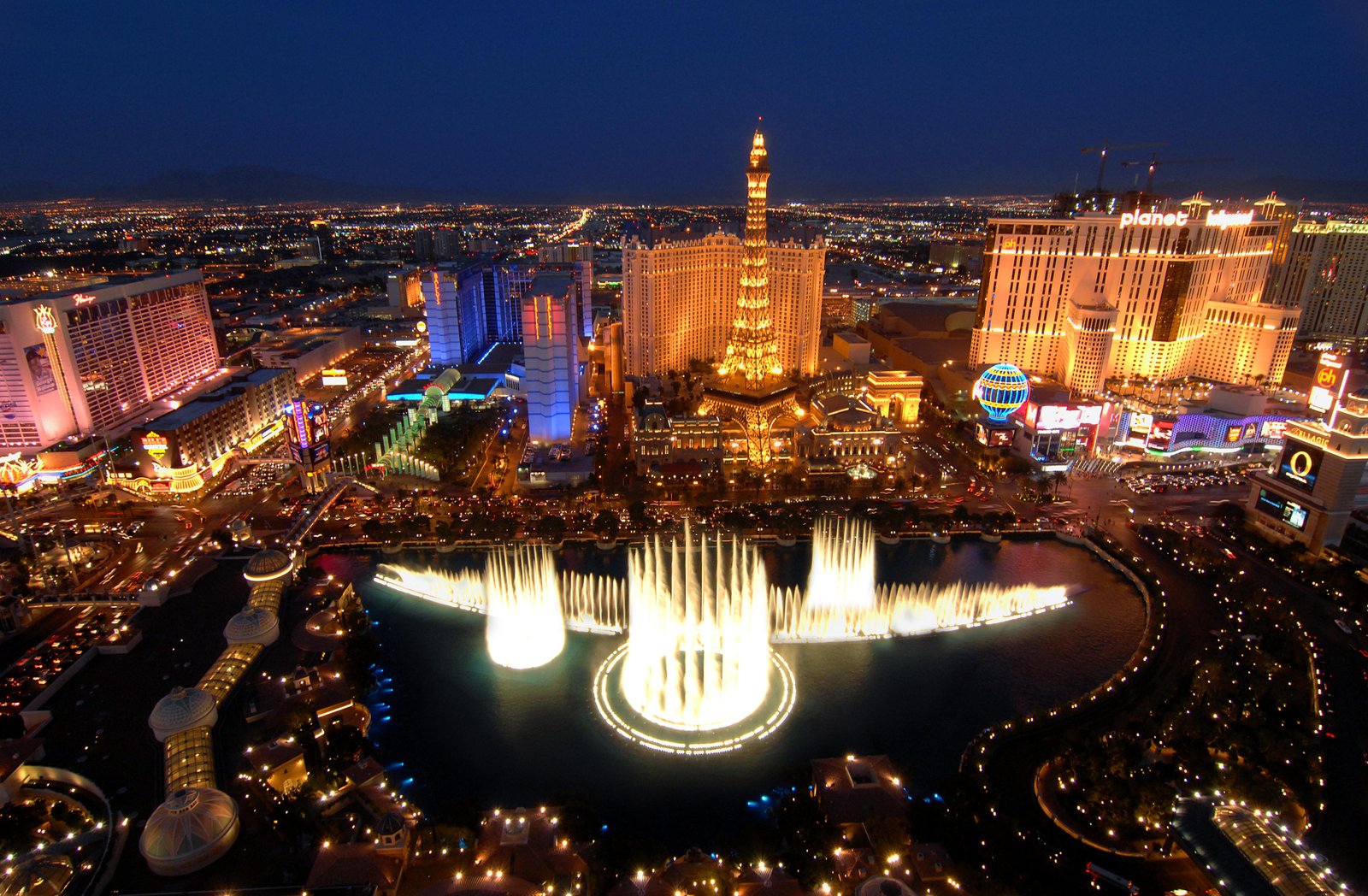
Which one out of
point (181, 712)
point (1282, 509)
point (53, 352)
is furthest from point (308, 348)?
point (1282, 509)

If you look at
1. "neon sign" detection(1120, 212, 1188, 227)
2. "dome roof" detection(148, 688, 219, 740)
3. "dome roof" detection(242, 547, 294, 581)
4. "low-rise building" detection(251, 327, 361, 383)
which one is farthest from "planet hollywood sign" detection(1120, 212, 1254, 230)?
"low-rise building" detection(251, 327, 361, 383)

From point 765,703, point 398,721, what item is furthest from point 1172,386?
point 398,721

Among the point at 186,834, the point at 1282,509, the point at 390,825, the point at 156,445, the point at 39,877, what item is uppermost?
the point at 156,445

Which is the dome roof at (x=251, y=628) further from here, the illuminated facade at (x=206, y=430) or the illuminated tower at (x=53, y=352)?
the illuminated tower at (x=53, y=352)

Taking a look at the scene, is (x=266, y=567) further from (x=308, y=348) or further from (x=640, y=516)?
(x=308, y=348)

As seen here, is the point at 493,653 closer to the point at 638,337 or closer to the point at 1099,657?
the point at 1099,657

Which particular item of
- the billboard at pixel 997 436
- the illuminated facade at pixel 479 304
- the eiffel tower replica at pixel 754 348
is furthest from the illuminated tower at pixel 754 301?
the billboard at pixel 997 436

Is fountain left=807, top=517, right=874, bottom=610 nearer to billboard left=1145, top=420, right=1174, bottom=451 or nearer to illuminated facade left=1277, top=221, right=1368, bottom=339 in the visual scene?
billboard left=1145, top=420, right=1174, bottom=451
